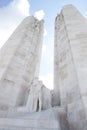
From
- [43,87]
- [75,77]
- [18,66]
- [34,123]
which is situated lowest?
[18,66]

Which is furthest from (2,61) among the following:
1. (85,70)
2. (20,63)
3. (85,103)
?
(85,103)

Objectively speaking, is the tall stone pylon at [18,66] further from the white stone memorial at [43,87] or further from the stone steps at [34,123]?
the stone steps at [34,123]

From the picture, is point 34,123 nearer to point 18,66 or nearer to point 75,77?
point 75,77

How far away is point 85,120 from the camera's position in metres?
5.28

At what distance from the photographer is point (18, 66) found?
10.7m

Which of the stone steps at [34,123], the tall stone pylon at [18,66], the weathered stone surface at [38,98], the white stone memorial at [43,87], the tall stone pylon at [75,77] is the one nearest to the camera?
the stone steps at [34,123]

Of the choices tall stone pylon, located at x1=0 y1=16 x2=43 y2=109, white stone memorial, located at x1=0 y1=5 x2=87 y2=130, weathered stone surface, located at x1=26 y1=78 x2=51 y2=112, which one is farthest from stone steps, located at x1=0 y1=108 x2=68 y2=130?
tall stone pylon, located at x1=0 y1=16 x2=43 y2=109

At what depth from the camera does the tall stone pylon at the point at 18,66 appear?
8891 millimetres

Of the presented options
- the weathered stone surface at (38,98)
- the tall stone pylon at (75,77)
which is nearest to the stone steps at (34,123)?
the tall stone pylon at (75,77)

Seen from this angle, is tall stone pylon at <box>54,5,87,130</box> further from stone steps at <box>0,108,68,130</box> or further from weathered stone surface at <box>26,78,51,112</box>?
stone steps at <box>0,108,68,130</box>

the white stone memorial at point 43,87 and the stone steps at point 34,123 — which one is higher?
the stone steps at point 34,123

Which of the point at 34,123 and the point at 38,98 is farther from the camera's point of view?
the point at 38,98

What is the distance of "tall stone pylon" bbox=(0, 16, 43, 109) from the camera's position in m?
8.89

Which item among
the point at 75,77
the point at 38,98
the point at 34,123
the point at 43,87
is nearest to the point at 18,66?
the point at 43,87
